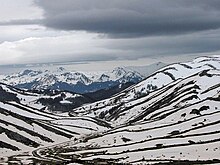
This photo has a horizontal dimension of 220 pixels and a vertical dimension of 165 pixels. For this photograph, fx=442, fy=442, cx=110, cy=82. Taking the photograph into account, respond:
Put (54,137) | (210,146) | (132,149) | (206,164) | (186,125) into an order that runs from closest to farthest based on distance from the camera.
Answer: (206,164), (210,146), (132,149), (186,125), (54,137)

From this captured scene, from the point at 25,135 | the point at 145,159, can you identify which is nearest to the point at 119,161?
the point at 145,159

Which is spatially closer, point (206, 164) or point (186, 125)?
point (206, 164)

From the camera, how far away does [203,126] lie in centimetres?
13700

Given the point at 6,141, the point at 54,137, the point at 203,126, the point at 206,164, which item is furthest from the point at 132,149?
the point at 54,137

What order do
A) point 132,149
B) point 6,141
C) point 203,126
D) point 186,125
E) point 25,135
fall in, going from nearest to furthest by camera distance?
point 132,149
point 203,126
point 186,125
point 6,141
point 25,135

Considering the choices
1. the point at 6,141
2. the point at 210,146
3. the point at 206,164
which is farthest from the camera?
the point at 6,141

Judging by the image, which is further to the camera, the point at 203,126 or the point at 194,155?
the point at 203,126

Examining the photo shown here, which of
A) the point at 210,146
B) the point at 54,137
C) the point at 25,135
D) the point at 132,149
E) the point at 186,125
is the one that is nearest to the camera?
the point at 210,146

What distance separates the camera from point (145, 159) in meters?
92.5

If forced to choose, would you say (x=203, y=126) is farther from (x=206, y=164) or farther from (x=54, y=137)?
(x=54, y=137)

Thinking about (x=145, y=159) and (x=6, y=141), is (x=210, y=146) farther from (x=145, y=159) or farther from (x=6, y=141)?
(x=6, y=141)

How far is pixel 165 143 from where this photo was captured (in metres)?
115

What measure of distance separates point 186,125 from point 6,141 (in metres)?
65.9

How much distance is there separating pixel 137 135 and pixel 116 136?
25.6 ft
